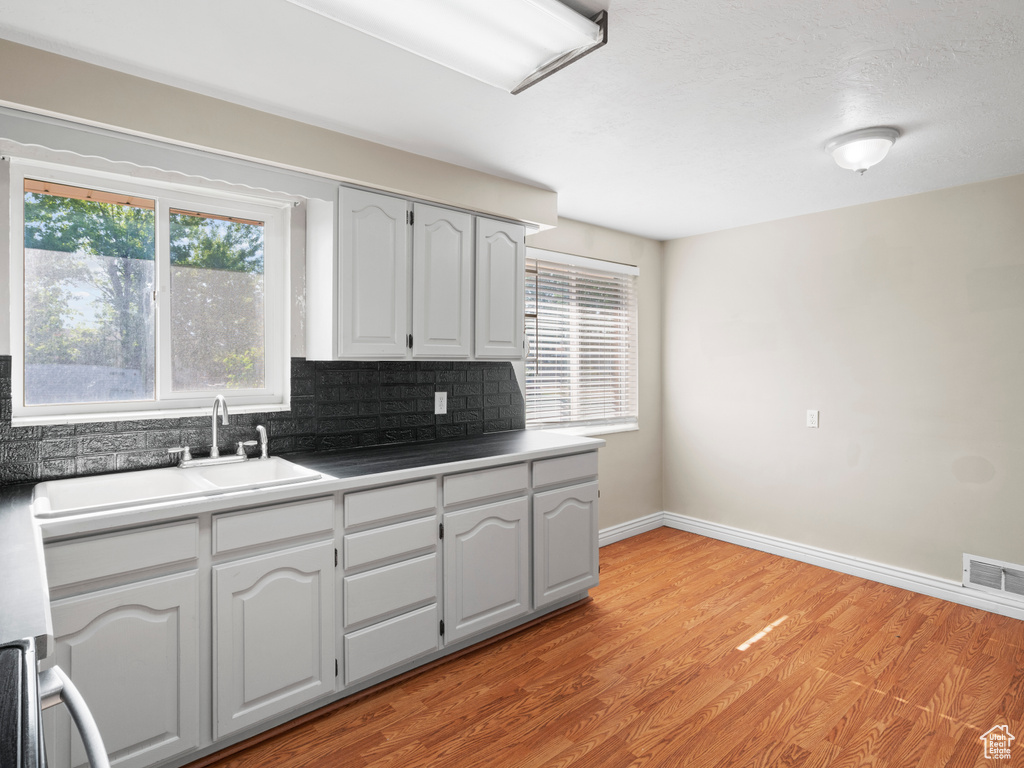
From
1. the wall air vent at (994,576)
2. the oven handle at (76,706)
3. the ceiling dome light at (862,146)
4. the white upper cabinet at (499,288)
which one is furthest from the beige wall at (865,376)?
the oven handle at (76,706)

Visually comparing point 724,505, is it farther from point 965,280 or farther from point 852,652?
point 965,280

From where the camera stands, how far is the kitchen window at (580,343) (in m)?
3.77

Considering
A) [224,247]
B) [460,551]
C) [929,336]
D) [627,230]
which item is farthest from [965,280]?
[224,247]

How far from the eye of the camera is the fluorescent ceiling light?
1486 millimetres

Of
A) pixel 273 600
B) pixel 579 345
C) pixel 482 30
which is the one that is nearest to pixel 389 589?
pixel 273 600

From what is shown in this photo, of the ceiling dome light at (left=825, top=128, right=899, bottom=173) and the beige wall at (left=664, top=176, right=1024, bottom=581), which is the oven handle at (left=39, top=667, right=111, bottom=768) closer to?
the ceiling dome light at (left=825, top=128, right=899, bottom=173)

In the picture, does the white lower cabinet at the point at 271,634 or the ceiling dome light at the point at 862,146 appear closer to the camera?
the white lower cabinet at the point at 271,634

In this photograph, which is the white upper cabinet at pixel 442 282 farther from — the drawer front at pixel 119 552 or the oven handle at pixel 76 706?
the oven handle at pixel 76 706

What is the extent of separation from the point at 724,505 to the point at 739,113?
2864mm

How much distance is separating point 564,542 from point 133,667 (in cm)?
188

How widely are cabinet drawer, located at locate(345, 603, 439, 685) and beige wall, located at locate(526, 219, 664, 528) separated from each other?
1945mm

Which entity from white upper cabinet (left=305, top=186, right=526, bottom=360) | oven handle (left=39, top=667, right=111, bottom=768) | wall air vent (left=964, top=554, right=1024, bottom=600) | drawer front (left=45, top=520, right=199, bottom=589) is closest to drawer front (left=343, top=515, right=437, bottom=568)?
drawer front (left=45, top=520, right=199, bottom=589)

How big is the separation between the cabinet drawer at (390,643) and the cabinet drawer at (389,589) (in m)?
0.05

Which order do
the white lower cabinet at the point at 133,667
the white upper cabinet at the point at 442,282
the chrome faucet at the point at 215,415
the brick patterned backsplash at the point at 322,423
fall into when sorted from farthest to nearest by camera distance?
the white upper cabinet at the point at 442,282 → the chrome faucet at the point at 215,415 → the brick patterned backsplash at the point at 322,423 → the white lower cabinet at the point at 133,667
